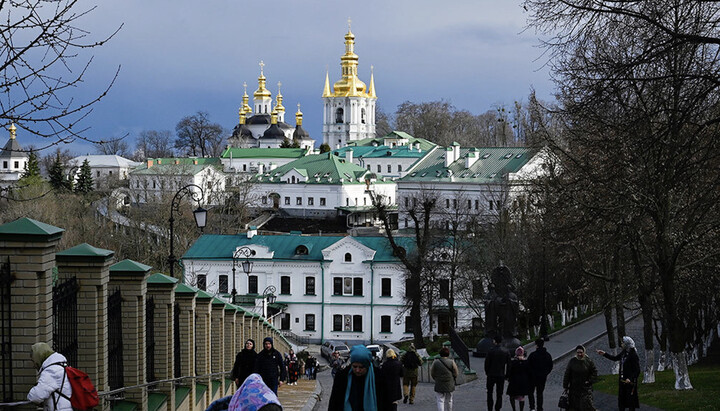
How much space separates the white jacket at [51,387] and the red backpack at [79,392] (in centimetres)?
3

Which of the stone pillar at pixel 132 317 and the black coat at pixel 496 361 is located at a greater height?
the stone pillar at pixel 132 317

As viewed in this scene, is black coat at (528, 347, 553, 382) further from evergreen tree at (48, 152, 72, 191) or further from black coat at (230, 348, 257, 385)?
evergreen tree at (48, 152, 72, 191)

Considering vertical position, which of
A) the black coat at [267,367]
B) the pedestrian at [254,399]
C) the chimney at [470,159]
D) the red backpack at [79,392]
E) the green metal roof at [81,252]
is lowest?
the black coat at [267,367]

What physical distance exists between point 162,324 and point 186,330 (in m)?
1.58

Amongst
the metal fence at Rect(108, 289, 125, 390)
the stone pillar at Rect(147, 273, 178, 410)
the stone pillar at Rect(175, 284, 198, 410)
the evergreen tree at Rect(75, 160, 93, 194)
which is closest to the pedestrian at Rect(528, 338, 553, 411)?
the stone pillar at Rect(175, 284, 198, 410)

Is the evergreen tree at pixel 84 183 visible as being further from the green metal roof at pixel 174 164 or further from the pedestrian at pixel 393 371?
the pedestrian at pixel 393 371

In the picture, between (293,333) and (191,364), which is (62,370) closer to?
(191,364)

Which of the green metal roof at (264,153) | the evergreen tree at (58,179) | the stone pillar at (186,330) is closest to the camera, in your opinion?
the stone pillar at (186,330)

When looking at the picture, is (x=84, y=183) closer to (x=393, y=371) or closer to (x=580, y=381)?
(x=393, y=371)

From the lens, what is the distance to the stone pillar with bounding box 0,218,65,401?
7.89 metres

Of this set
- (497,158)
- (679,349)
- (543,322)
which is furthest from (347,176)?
(679,349)

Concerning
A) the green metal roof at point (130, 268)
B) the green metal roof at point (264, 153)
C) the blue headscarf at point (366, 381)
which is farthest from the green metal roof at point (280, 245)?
the green metal roof at point (264, 153)

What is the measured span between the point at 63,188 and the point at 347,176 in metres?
28.7

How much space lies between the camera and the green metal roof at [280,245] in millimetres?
57625
